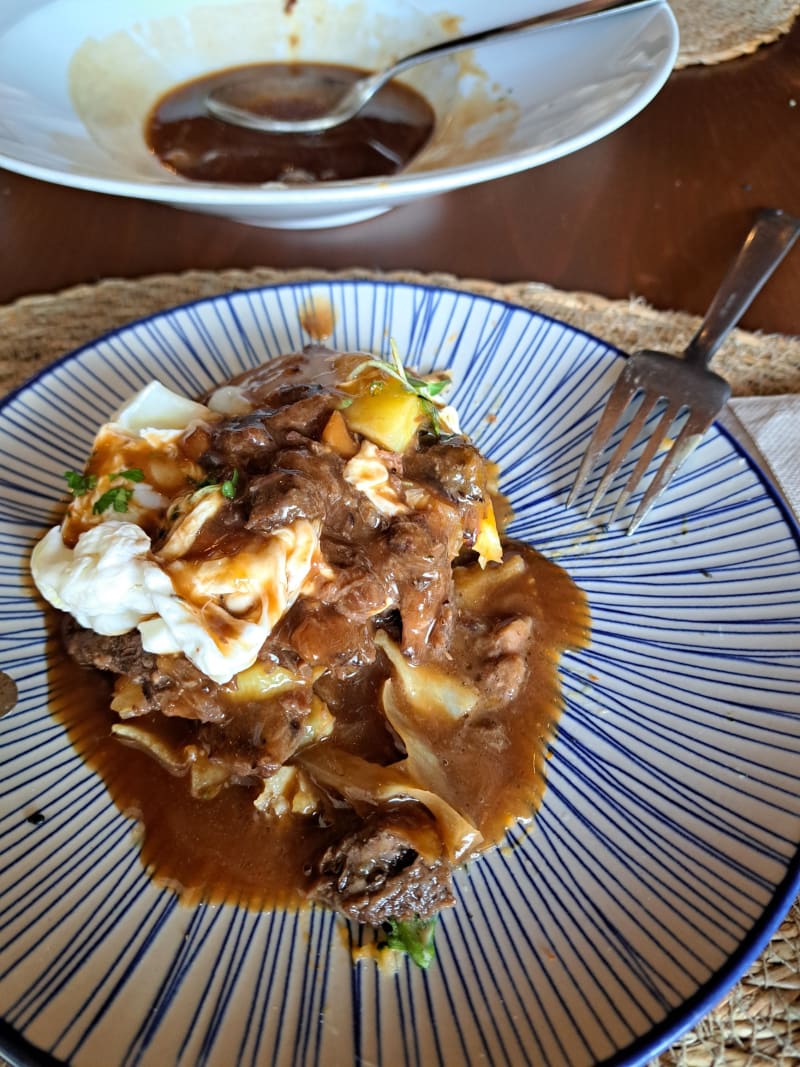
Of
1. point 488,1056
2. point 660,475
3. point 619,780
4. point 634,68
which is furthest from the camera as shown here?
point 634,68

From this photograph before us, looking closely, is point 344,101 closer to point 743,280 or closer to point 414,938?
point 743,280

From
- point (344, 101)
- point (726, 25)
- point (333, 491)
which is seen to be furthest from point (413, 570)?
point (726, 25)

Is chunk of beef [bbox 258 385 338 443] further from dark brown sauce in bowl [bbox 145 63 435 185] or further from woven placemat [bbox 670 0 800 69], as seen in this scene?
woven placemat [bbox 670 0 800 69]

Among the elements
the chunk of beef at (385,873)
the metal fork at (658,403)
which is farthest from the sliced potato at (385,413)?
the chunk of beef at (385,873)

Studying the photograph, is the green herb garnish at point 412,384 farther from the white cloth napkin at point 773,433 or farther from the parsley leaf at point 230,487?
the white cloth napkin at point 773,433

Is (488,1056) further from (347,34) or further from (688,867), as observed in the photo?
(347,34)

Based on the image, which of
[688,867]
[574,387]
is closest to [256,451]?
[574,387]

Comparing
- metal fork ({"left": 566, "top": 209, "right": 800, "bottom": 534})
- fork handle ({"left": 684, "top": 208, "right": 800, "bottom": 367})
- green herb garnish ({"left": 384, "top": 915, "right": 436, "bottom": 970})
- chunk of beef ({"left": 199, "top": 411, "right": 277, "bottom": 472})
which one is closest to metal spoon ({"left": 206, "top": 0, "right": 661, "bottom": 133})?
fork handle ({"left": 684, "top": 208, "right": 800, "bottom": 367})
